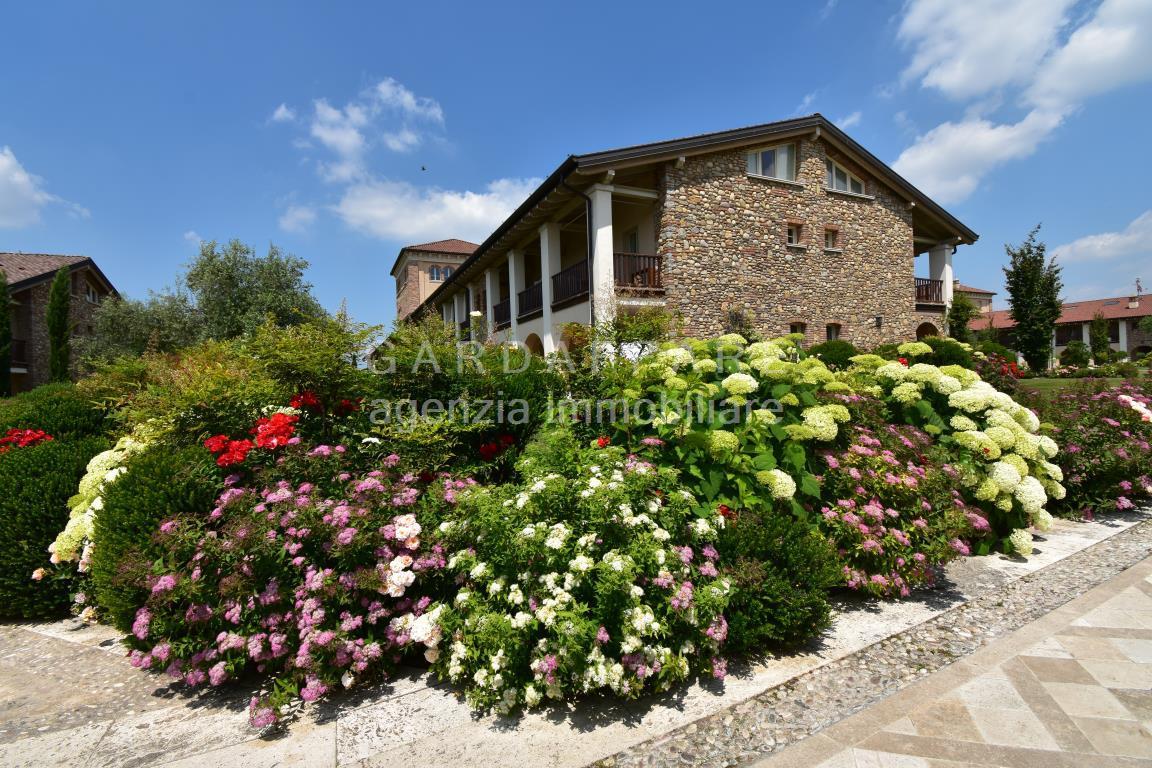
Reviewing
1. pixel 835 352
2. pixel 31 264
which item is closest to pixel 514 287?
pixel 835 352

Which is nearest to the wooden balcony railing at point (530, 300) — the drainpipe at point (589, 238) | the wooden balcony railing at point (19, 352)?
the drainpipe at point (589, 238)

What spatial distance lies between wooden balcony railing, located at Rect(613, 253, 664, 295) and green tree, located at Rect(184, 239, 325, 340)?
12139mm

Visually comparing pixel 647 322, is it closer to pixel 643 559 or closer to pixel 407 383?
pixel 407 383

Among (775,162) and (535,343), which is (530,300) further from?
(775,162)

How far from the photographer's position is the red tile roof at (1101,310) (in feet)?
127

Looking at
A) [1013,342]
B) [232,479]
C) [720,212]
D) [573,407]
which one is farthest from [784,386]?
[1013,342]

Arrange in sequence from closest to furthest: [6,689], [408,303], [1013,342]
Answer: [6,689]
[1013,342]
[408,303]

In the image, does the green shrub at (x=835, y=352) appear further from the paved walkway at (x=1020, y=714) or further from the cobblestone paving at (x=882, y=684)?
the paved walkway at (x=1020, y=714)

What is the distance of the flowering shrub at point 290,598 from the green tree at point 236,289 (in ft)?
57.5

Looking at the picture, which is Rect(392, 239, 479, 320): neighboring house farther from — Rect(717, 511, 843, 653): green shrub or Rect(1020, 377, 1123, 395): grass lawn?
Rect(717, 511, 843, 653): green shrub

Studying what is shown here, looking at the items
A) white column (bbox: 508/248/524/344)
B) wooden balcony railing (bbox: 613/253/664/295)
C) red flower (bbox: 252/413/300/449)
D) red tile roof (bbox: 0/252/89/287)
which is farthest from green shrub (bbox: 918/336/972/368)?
red tile roof (bbox: 0/252/89/287)

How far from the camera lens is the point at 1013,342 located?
21672 mm

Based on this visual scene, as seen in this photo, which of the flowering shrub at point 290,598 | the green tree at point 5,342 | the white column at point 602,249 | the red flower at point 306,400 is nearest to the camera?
the flowering shrub at point 290,598

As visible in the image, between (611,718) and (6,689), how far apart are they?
3.23 m
